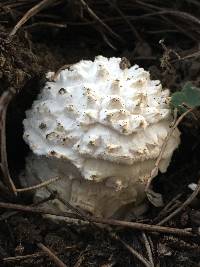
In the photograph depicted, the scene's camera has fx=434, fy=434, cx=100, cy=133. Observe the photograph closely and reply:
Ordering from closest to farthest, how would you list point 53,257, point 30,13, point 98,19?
point 53,257
point 30,13
point 98,19

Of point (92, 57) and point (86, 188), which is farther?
point (92, 57)

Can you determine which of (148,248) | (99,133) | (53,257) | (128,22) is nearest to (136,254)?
(148,248)

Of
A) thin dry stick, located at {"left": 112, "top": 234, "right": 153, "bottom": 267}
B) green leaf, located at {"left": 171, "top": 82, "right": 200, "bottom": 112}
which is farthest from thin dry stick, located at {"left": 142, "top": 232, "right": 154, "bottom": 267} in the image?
green leaf, located at {"left": 171, "top": 82, "right": 200, "bottom": 112}

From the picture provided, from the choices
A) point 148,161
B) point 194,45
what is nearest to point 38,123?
point 148,161

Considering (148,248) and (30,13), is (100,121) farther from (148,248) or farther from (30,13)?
(30,13)

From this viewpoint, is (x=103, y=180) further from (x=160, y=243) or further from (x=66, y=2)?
(x=66, y=2)

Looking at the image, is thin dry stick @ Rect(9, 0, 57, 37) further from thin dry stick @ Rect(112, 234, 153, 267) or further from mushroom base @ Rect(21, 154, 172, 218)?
thin dry stick @ Rect(112, 234, 153, 267)
